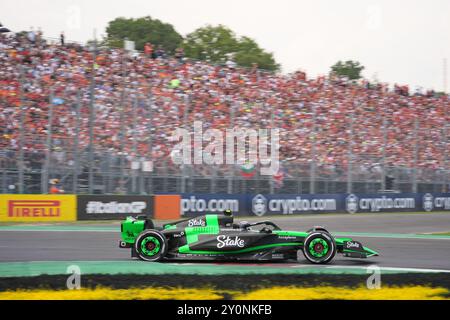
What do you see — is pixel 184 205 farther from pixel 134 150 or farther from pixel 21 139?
pixel 21 139

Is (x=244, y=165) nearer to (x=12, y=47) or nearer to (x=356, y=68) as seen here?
(x=12, y=47)

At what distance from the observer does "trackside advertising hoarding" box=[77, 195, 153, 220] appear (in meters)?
22.1

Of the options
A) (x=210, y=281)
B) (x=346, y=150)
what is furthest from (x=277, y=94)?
(x=210, y=281)

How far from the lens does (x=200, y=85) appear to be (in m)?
28.6

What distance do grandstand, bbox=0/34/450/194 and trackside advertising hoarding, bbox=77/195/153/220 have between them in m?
0.31

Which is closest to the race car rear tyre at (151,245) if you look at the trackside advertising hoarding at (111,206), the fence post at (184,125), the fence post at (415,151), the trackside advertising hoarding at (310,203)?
the trackside advertising hoarding at (111,206)

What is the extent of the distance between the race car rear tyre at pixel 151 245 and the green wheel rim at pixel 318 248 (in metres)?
2.47

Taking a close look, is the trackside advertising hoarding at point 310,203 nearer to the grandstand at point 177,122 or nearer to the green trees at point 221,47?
the grandstand at point 177,122

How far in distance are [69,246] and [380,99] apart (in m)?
24.9

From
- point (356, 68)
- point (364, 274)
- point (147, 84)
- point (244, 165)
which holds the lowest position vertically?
point (364, 274)

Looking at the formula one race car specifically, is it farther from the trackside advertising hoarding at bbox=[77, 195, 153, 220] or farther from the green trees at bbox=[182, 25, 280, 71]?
the green trees at bbox=[182, 25, 280, 71]

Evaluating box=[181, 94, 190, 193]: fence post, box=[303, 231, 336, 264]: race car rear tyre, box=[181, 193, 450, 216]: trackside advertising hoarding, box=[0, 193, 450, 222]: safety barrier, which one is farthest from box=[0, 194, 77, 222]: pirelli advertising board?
box=[303, 231, 336, 264]: race car rear tyre

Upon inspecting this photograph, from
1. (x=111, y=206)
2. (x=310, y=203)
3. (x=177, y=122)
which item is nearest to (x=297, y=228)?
(x=111, y=206)
